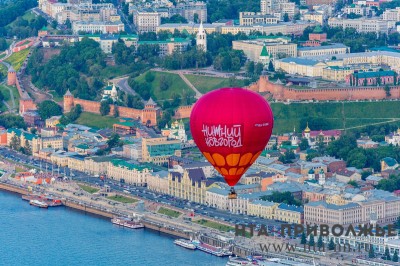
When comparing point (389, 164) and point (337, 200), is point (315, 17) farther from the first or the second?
point (337, 200)

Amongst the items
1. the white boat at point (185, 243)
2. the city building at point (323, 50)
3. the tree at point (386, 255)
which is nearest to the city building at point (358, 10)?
the city building at point (323, 50)

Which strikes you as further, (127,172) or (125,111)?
(125,111)

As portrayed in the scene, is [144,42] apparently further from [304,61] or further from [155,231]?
[155,231]

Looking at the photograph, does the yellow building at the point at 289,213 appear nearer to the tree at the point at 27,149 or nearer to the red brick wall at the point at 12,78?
the tree at the point at 27,149

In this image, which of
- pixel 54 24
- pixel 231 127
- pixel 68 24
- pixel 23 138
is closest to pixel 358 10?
pixel 68 24

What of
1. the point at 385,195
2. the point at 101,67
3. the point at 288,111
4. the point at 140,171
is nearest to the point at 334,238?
the point at 385,195

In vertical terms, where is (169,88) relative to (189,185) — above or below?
above
